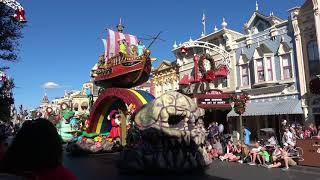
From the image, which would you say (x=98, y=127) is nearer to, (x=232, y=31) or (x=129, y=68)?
(x=129, y=68)

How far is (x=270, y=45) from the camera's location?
83.4ft

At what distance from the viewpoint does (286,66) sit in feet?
79.8

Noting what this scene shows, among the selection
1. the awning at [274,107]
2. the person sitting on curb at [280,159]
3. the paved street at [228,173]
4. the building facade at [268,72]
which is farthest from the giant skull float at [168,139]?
the building facade at [268,72]

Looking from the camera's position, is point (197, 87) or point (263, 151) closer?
point (263, 151)

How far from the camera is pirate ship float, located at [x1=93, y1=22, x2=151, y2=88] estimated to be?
2108 cm

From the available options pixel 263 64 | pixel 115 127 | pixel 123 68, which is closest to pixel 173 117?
pixel 123 68

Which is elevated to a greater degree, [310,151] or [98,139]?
[98,139]

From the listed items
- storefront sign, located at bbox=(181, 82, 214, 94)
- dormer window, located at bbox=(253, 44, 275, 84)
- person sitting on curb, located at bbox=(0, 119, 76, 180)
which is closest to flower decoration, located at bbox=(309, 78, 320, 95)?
dormer window, located at bbox=(253, 44, 275, 84)

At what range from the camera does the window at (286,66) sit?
24.1 meters

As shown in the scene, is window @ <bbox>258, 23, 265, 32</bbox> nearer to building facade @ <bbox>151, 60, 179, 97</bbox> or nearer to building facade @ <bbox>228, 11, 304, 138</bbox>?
building facade @ <bbox>228, 11, 304, 138</bbox>

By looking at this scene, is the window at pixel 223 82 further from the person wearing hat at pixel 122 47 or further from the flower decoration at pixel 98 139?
the flower decoration at pixel 98 139

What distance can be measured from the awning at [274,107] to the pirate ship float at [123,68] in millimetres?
8803

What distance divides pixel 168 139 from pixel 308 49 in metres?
13.8

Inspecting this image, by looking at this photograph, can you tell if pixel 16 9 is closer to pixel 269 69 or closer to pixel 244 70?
pixel 269 69
